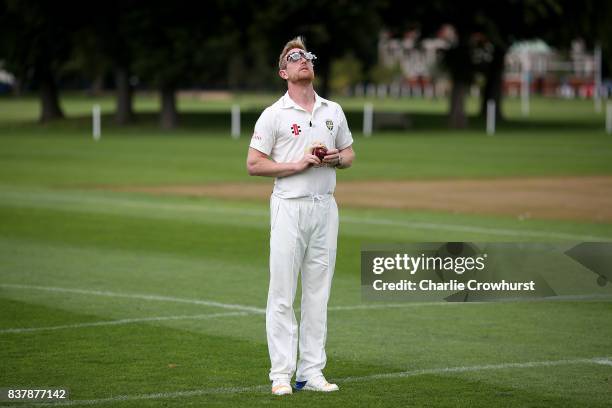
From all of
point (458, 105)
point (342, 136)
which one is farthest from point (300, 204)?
point (458, 105)

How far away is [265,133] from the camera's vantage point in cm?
863

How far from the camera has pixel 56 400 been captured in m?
8.55

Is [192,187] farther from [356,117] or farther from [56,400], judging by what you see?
[356,117]

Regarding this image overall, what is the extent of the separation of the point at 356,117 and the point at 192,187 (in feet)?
112

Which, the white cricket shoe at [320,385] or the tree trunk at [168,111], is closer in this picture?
the white cricket shoe at [320,385]

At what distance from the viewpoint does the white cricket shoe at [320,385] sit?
882 centimetres

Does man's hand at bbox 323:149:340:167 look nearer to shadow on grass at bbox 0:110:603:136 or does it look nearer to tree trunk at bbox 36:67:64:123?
shadow on grass at bbox 0:110:603:136

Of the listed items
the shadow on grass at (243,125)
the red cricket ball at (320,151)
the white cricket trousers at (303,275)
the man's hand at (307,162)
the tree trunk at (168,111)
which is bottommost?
the shadow on grass at (243,125)

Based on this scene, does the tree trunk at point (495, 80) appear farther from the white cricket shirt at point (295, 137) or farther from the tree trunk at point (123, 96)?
the white cricket shirt at point (295, 137)

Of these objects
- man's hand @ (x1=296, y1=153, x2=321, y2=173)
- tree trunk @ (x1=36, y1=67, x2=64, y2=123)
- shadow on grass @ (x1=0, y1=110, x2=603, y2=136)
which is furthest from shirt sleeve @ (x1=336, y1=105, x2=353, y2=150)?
tree trunk @ (x1=36, y1=67, x2=64, y2=123)

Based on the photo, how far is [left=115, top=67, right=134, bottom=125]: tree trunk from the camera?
57938 millimetres

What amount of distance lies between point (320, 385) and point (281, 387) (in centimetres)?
30

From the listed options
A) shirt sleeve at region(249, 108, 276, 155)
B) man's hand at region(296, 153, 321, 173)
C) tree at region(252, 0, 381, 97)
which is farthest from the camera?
tree at region(252, 0, 381, 97)

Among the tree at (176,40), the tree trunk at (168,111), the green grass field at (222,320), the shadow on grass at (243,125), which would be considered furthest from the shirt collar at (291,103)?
the tree trunk at (168,111)
